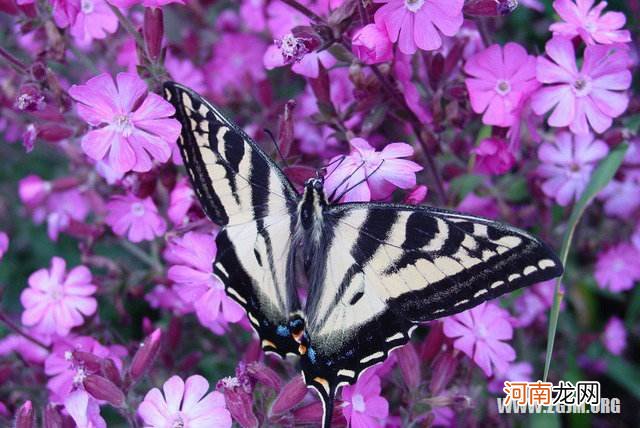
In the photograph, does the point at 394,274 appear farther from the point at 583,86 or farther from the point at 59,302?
the point at 59,302

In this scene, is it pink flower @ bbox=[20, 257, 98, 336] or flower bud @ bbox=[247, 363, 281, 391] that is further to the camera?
pink flower @ bbox=[20, 257, 98, 336]

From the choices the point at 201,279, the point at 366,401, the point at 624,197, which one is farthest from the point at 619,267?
the point at 201,279

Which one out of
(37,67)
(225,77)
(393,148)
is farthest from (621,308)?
(37,67)

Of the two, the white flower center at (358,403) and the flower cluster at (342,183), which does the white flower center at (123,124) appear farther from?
the white flower center at (358,403)

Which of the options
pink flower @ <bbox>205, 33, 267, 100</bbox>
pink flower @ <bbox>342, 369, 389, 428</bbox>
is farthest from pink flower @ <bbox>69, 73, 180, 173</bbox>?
pink flower @ <bbox>205, 33, 267, 100</bbox>

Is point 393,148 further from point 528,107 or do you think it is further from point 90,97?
point 90,97

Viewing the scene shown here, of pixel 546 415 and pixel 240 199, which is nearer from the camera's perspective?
pixel 240 199

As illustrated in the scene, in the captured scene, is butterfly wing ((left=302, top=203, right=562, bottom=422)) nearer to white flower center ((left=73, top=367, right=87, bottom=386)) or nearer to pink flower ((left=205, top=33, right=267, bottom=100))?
white flower center ((left=73, top=367, right=87, bottom=386))
